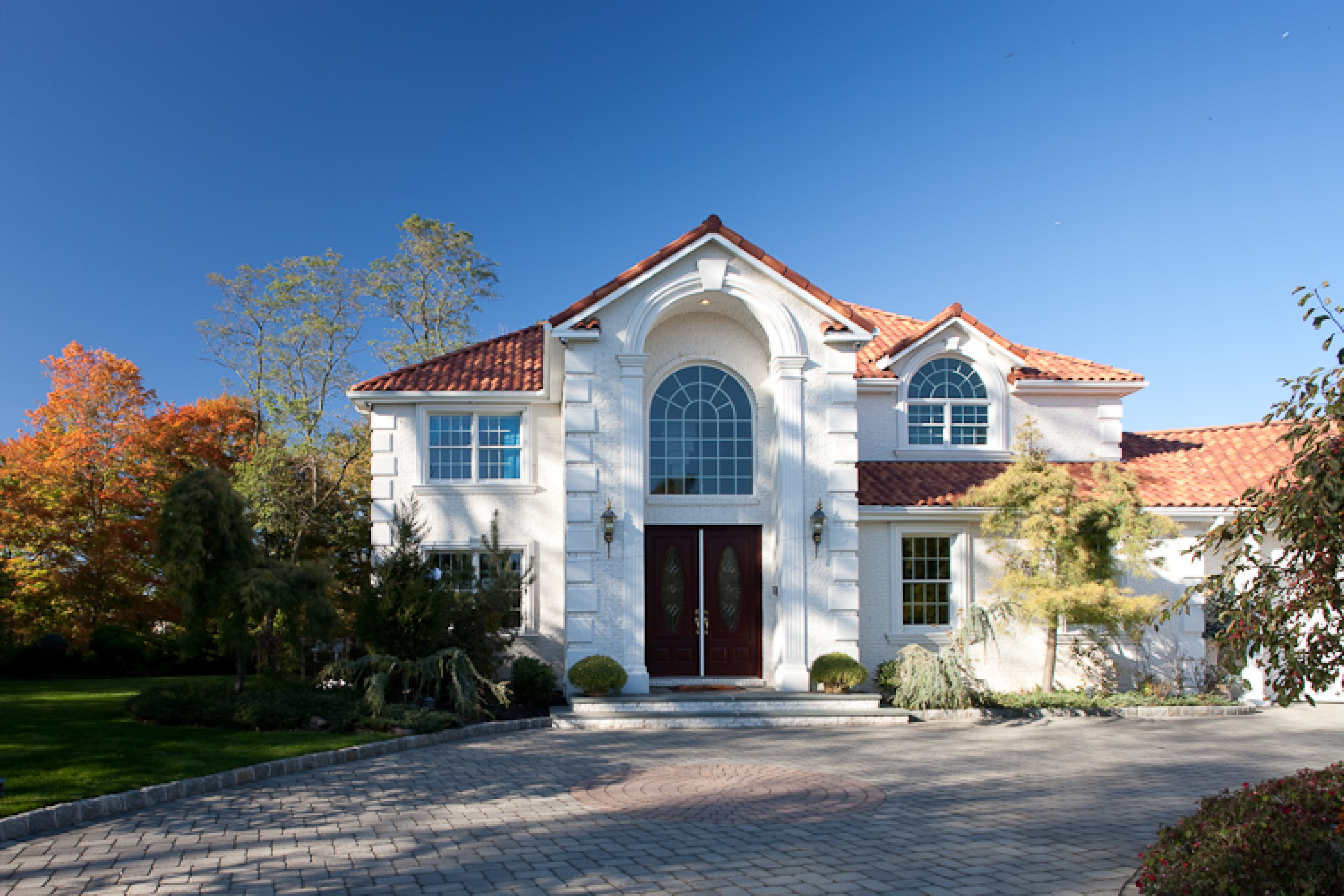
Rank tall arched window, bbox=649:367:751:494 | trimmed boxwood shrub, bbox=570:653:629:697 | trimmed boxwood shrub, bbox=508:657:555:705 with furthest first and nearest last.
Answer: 1. tall arched window, bbox=649:367:751:494
2. trimmed boxwood shrub, bbox=508:657:555:705
3. trimmed boxwood shrub, bbox=570:653:629:697

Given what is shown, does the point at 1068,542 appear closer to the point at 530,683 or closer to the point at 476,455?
the point at 530,683

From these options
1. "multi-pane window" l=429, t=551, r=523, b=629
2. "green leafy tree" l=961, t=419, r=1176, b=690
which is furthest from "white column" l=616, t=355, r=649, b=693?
"green leafy tree" l=961, t=419, r=1176, b=690

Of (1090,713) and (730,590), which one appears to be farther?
(730,590)

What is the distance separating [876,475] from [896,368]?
2.47 metres

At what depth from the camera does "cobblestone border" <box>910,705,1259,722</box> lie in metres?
15.4

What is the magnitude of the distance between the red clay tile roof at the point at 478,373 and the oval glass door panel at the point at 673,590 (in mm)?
4291

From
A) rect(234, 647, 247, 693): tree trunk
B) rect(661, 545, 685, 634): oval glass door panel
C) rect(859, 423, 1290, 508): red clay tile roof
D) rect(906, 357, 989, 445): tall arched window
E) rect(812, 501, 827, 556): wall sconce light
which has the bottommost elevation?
rect(234, 647, 247, 693): tree trunk

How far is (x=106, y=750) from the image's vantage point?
35.1 ft

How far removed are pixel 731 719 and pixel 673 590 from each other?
2.92m

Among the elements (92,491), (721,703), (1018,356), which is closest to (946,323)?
(1018,356)

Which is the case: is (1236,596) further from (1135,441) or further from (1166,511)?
(1135,441)

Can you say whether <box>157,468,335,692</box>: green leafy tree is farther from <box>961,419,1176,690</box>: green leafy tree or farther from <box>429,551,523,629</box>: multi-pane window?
<box>961,419,1176,690</box>: green leafy tree

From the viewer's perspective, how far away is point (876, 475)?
18906 millimetres

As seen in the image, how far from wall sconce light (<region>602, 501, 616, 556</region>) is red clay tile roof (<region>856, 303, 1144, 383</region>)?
653 centimetres
